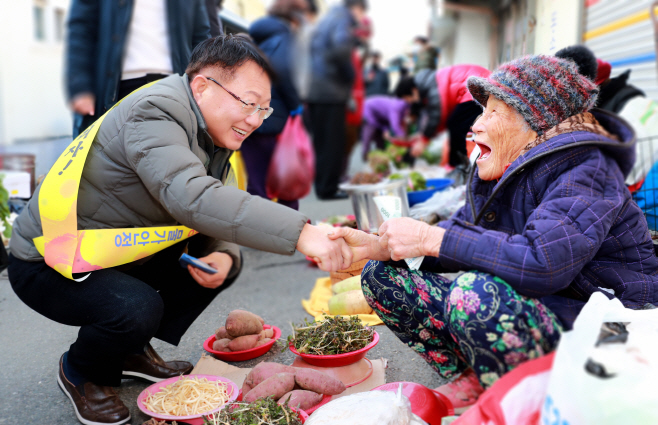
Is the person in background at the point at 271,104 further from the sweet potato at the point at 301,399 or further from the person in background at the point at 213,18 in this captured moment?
the sweet potato at the point at 301,399

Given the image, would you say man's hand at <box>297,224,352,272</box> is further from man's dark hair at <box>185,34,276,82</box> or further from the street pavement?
the street pavement

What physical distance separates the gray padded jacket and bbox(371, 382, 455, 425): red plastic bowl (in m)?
0.63

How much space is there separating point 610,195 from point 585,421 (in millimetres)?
698

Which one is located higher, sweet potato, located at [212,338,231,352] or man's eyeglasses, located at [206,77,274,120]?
man's eyeglasses, located at [206,77,274,120]

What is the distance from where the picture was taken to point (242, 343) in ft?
8.13

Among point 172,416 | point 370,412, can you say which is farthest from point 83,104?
point 370,412

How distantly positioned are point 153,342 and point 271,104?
180 cm

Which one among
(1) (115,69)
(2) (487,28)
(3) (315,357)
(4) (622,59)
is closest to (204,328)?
(3) (315,357)

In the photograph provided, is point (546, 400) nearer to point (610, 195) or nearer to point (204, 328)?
A: point (610, 195)

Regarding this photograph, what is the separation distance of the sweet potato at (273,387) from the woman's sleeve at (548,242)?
2.55 ft

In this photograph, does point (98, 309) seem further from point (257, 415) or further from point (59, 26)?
point (59, 26)

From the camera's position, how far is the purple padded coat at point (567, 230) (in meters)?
1.41

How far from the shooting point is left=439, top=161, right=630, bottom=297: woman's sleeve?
139 centimetres

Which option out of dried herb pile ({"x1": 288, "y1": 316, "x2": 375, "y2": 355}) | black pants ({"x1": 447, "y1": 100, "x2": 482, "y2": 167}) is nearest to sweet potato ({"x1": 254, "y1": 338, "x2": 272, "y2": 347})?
dried herb pile ({"x1": 288, "y1": 316, "x2": 375, "y2": 355})
